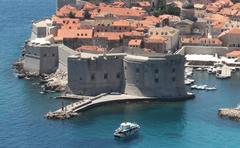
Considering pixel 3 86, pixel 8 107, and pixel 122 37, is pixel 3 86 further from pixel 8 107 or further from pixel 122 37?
pixel 122 37

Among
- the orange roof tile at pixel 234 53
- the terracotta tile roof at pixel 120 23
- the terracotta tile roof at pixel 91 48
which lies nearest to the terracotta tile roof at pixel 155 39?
the terracotta tile roof at pixel 120 23

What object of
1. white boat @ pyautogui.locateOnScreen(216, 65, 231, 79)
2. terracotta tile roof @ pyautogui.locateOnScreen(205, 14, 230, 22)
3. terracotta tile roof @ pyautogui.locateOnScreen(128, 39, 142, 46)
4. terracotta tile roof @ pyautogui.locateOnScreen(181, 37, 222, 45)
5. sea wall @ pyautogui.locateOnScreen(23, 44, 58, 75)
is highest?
terracotta tile roof @ pyautogui.locateOnScreen(205, 14, 230, 22)

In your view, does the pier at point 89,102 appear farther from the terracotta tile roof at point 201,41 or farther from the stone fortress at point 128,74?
the terracotta tile roof at point 201,41

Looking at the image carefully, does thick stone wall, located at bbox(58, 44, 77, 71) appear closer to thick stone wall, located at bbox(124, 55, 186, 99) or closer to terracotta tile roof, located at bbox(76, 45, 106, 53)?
terracotta tile roof, located at bbox(76, 45, 106, 53)

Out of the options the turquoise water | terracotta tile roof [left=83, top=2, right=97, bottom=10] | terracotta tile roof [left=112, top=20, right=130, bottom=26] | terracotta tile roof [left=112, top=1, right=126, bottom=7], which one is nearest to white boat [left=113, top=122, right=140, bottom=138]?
the turquoise water

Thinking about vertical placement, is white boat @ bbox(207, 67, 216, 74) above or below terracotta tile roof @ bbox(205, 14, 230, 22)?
below

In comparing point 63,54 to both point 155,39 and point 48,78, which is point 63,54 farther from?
point 155,39
